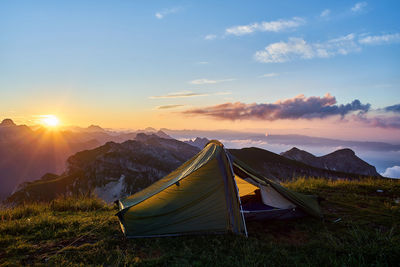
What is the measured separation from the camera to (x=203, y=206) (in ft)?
24.3

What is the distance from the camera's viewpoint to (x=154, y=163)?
172 m

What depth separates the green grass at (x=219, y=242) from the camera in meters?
5.21

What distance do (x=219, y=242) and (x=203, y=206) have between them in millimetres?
1277

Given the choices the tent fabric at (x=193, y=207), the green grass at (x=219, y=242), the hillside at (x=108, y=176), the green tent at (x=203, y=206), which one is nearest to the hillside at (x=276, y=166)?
the hillside at (x=108, y=176)

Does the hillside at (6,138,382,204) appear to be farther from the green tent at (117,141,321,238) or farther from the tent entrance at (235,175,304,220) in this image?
the green tent at (117,141,321,238)

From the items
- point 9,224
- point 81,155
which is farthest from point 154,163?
point 9,224

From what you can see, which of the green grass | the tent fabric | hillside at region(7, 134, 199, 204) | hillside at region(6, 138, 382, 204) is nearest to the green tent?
the tent fabric

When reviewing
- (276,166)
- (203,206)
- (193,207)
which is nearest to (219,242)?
(203,206)

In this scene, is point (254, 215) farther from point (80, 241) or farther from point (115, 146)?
point (115, 146)

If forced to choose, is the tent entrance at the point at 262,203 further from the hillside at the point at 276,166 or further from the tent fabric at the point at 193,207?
the hillside at the point at 276,166

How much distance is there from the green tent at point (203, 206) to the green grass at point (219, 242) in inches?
13.6

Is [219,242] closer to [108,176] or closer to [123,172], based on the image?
[108,176]

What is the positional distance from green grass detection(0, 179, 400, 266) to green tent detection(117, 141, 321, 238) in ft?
1.13

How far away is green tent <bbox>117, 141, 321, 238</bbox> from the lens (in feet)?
23.4
